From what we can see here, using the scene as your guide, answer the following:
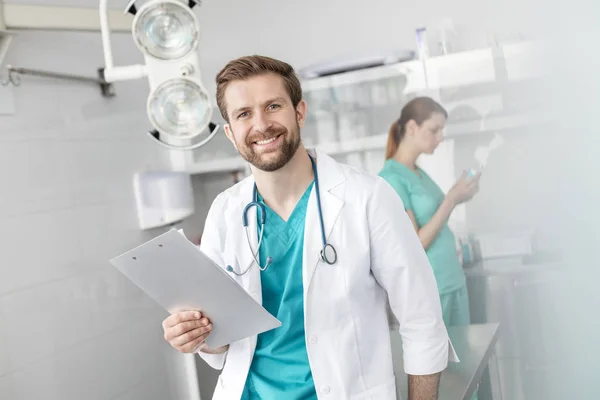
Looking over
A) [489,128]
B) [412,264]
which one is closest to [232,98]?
[412,264]

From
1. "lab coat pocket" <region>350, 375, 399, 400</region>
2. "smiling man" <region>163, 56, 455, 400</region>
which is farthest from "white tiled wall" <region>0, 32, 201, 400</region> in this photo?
"lab coat pocket" <region>350, 375, 399, 400</region>

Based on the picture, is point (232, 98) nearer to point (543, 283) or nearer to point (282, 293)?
point (282, 293)

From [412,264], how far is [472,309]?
1147 mm

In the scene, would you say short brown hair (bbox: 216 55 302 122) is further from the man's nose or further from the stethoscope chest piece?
the stethoscope chest piece

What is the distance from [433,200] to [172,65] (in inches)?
38.1

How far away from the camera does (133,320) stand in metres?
2.44

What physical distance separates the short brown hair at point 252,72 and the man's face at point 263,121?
11 millimetres

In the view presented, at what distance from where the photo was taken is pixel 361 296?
1294 mm

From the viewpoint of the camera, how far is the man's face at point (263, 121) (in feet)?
4.26

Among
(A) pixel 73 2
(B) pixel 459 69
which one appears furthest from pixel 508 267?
(A) pixel 73 2

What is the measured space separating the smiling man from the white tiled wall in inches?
33.5

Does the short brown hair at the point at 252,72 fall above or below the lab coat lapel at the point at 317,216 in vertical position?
above

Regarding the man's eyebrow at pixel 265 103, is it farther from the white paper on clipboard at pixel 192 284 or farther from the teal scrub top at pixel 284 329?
the white paper on clipboard at pixel 192 284

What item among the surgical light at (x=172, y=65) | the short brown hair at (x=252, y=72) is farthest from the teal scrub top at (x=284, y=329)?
the surgical light at (x=172, y=65)
